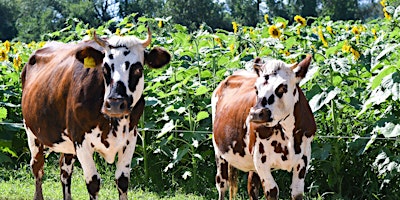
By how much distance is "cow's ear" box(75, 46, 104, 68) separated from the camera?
7.47 meters

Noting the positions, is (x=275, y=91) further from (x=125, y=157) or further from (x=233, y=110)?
(x=125, y=157)

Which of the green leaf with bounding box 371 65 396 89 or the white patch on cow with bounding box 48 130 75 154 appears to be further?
the white patch on cow with bounding box 48 130 75 154

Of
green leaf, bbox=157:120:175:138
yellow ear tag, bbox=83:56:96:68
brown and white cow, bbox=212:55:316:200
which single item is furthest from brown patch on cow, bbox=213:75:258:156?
yellow ear tag, bbox=83:56:96:68

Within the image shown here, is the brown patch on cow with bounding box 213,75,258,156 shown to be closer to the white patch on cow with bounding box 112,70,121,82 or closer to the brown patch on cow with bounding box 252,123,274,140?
the brown patch on cow with bounding box 252,123,274,140

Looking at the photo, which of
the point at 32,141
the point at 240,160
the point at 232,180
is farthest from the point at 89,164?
the point at 32,141

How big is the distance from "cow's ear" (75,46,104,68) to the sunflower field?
1.96m

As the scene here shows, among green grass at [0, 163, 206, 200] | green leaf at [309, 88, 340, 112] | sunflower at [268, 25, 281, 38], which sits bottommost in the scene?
green grass at [0, 163, 206, 200]

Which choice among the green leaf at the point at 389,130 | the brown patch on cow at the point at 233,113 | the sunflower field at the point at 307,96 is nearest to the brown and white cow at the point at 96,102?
the brown patch on cow at the point at 233,113

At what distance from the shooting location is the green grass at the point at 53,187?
10020 millimetres

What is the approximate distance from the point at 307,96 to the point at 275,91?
193 centimetres

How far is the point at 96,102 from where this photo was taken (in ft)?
24.5

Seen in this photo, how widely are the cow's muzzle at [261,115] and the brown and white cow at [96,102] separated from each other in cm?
103

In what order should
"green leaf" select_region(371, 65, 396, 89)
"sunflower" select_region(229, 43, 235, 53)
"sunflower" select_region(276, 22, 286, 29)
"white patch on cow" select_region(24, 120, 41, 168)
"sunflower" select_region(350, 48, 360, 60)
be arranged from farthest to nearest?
"sunflower" select_region(229, 43, 235, 53), "sunflower" select_region(276, 22, 286, 29), "white patch on cow" select_region(24, 120, 41, 168), "sunflower" select_region(350, 48, 360, 60), "green leaf" select_region(371, 65, 396, 89)

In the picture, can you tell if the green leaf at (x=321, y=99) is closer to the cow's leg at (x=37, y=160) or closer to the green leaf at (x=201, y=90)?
the green leaf at (x=201, y=90)
